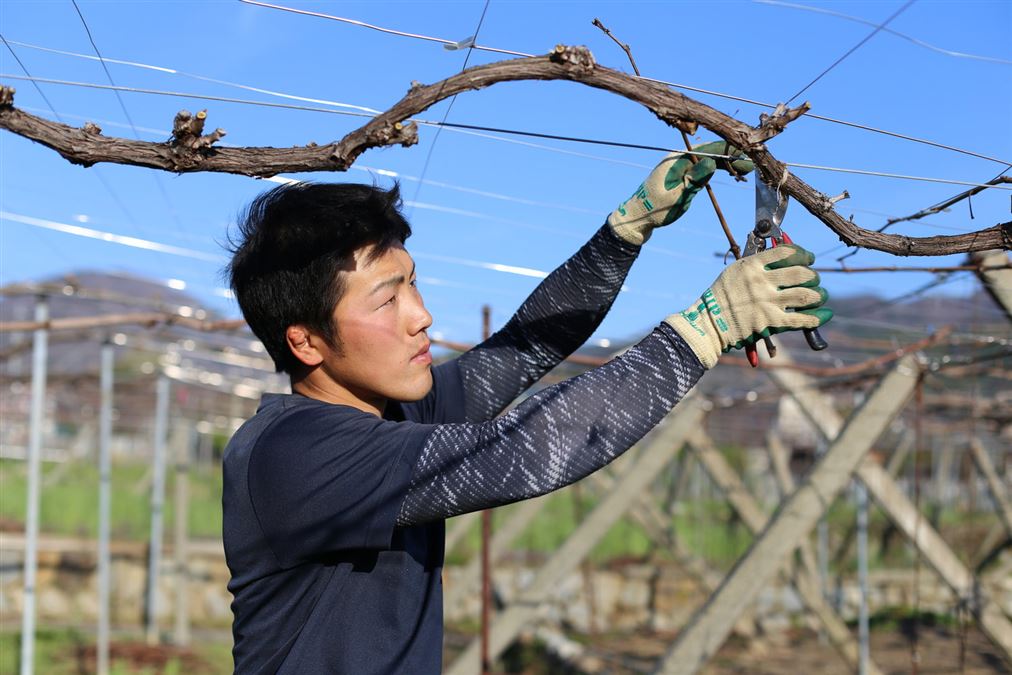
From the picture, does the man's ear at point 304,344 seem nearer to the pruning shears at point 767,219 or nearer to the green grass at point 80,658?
the pruning shears at point 767,219

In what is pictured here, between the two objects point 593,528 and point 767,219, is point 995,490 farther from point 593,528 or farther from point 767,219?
point 767,219

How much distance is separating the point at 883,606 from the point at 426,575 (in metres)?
12.2

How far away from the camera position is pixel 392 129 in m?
1.78

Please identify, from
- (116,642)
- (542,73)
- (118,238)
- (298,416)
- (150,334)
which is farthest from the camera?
(116,642)

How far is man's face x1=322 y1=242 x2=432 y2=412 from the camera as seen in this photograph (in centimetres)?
208

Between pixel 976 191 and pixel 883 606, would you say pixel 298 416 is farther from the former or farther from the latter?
pixel 883 606

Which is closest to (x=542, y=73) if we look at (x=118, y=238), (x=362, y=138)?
(x=362, y=138)

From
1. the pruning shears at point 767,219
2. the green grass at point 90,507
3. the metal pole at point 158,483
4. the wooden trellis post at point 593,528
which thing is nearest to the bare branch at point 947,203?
the pruning shears at point 767,219

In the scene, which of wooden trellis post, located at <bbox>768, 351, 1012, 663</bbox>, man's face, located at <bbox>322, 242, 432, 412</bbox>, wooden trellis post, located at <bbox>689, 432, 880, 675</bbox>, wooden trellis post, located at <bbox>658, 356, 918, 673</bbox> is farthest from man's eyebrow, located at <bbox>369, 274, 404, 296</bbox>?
wooden trellis post, located at <bbox>689, 432, 880, 675</bbox>

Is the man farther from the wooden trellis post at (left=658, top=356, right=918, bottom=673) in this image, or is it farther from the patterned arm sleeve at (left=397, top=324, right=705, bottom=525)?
the wooden trellis post at (left=658, top=356, right=918, bottom=673)

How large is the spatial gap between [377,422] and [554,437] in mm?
361

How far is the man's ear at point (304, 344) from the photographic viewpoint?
2.14 metres

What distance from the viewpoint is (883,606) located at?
42.6 feet

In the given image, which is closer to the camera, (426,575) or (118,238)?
(426,575)
